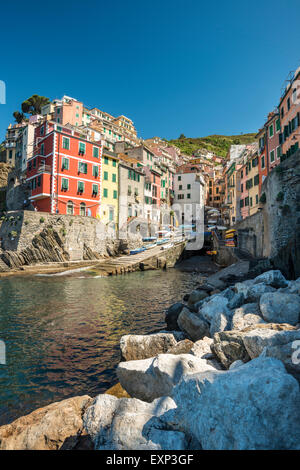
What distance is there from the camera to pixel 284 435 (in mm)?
2246

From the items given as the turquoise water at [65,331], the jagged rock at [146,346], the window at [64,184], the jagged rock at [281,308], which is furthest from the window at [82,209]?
the jagged rock at [281,308]

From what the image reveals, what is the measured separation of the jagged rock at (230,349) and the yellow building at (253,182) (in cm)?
3238

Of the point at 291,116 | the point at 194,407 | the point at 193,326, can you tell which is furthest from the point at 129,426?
the point at 291,116

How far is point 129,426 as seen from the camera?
307 cm

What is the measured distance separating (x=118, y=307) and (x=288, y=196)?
1119 centimetres

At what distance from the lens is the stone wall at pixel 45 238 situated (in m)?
28.7

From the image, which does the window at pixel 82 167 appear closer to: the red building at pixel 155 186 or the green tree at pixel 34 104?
the red building at pixel 155 186

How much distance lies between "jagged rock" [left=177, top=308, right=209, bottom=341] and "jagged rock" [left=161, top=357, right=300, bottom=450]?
14.9 feet

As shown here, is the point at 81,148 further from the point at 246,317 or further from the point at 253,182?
the point at 246,317

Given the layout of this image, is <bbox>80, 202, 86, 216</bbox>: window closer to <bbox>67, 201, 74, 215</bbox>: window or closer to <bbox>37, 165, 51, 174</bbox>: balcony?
<bbox>67, 201, 74, 215</bbox>: window

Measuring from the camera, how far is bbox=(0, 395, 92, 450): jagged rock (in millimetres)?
3473

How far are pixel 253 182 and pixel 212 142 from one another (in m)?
119
